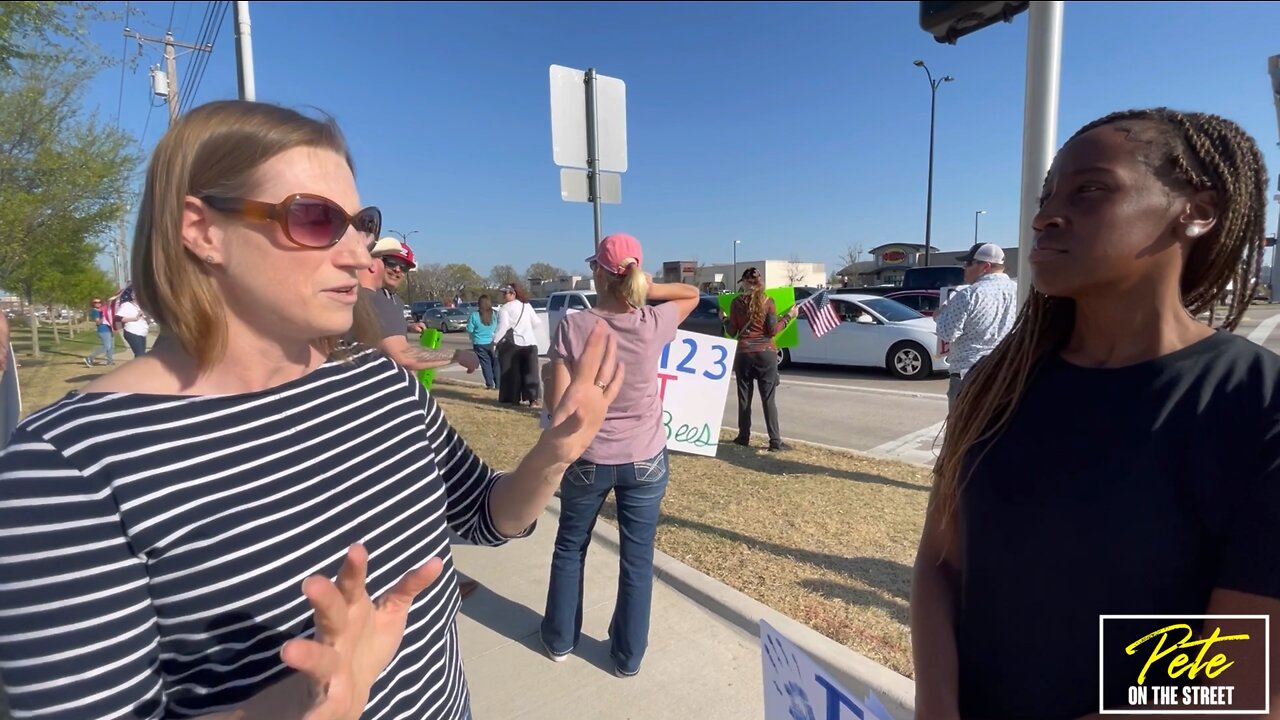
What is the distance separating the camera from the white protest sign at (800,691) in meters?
1.36

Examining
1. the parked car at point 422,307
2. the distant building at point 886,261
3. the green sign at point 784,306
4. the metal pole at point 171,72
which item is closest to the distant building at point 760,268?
the distant building at point 886,261

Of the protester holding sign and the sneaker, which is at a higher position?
the protester holding sign

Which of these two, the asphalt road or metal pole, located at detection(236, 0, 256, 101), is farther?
metal pole, located at detection(236, 0, 256, 101)

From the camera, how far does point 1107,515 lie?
1049 mm

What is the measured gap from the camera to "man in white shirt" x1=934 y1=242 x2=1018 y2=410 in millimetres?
4801

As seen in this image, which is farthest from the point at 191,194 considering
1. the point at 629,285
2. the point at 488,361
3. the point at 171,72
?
the point at 171,72

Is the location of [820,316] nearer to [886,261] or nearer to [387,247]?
[387,247]

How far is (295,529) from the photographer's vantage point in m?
1.04

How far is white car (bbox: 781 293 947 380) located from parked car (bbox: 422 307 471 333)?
1979cm

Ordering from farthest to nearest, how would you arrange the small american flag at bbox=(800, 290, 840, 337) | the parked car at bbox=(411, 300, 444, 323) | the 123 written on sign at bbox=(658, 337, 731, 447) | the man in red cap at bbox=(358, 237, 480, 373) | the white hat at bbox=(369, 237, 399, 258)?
the parked car at bbox=(411, 300, 444, 323), the small american flag at bbox=(800, 290, 840, 337), the 123 written on sign at bbox=(658, 337, 731, 447), the white hat at bbox=(369, 237, 399, 258), the man in red cap at bbox=(358, 237, 480, 373)

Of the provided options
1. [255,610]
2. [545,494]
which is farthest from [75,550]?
[545,494]

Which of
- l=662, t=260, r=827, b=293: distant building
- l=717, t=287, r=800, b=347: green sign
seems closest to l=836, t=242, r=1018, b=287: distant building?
l=662, t=260, r=827, b=293: distant building
